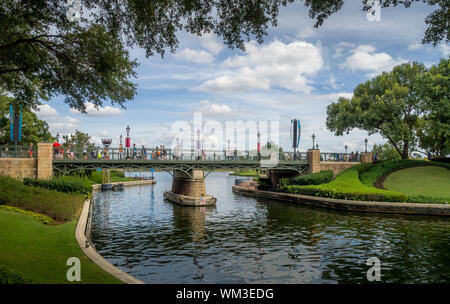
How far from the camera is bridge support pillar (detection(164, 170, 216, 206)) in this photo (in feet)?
130

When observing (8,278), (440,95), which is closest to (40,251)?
(8,278)

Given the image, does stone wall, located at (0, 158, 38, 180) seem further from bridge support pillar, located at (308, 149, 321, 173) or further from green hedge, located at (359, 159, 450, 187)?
green hedge, located at (359, 159, 450, 187)

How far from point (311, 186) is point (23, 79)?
33243 mm

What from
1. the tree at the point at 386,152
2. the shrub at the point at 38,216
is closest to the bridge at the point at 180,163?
the shrub at the point at 38,216

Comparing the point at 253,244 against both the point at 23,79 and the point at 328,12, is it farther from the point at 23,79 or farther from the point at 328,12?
the point at 23,79

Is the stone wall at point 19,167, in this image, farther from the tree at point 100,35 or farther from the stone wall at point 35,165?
the tree at point 100,35

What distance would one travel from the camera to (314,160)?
162 ft

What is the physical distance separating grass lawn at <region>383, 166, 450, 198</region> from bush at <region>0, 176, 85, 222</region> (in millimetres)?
34285

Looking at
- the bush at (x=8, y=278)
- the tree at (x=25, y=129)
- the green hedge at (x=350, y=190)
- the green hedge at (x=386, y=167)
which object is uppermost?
the tree at (x=25, y=129)

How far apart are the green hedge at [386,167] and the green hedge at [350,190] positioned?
1.22 m

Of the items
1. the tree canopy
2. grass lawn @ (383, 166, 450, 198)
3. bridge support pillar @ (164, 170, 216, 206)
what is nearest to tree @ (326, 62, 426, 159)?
the tree canopy

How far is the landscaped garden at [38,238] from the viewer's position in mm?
9602
